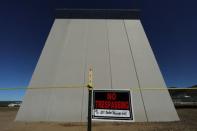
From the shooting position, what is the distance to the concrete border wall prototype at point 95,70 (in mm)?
11078

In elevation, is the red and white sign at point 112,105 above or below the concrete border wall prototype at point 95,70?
below

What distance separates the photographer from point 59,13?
49.4 ft

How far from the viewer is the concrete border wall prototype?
11.1 metres

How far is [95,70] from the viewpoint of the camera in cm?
1216

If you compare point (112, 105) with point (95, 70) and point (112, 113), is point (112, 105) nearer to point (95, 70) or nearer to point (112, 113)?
point (112, 113)

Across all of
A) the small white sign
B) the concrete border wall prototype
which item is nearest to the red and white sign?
the small white sign

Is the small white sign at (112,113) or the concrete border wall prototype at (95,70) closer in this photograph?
the small white sign at (112,113)

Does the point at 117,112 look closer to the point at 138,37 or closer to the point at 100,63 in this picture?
the point at 100,63

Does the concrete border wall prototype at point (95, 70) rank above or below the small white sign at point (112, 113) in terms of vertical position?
above

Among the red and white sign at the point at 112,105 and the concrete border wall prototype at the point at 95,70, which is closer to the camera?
the red and white sign at the point at 112,105

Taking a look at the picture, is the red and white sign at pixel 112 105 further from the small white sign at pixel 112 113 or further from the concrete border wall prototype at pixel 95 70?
the concrete border wall prototype at pixel 95 70

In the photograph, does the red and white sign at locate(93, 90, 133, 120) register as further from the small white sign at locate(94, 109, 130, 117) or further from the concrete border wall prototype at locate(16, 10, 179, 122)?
the concrete border wall prototype at locate(16, 10, 179, 122)

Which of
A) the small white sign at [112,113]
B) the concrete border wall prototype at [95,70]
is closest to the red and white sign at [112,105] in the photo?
the small white sign at [112,113]

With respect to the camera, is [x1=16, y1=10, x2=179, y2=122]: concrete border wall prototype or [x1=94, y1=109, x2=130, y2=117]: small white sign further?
[x1=16, y1=10, x2=179, y2=122]: concrete border wall prototype
